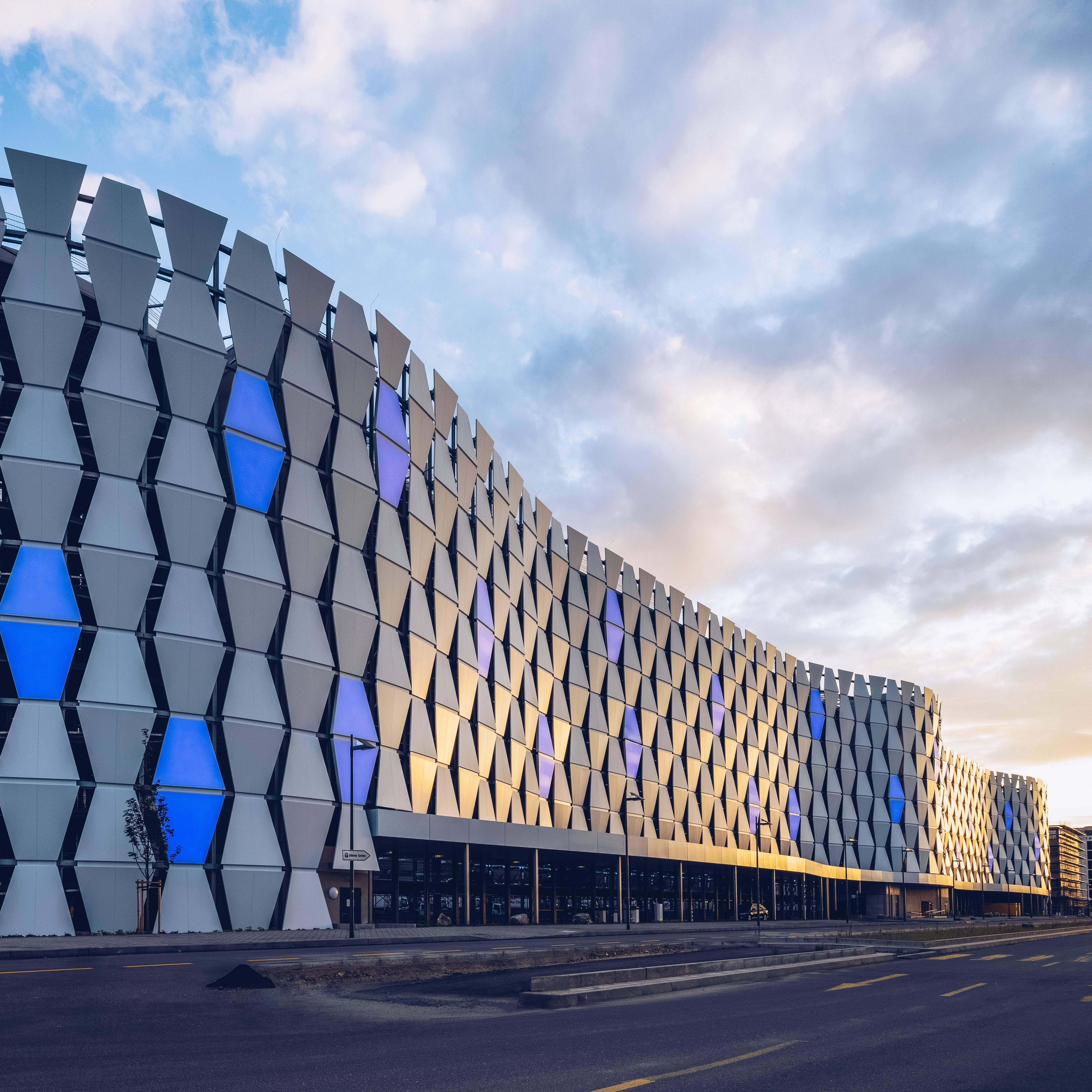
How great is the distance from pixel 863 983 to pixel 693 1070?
13.0 metres

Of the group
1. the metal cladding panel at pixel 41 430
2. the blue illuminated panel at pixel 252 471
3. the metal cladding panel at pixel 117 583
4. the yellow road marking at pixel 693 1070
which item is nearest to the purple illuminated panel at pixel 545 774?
the blue illuminated panel at pixel 252 471

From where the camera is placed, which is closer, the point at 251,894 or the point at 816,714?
the point at 251,894

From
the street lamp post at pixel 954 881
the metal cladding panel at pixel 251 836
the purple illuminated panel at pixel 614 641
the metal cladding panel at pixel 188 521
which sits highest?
the purple illuminated panel at pixel 614 641

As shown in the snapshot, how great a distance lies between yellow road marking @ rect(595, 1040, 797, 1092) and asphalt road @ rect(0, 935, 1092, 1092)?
4cm

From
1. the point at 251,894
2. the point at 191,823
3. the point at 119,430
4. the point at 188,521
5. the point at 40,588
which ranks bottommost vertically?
the point at 251,894

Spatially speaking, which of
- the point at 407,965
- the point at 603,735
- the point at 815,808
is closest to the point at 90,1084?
the point at 407,965

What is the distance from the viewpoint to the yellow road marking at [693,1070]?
8.59 meters

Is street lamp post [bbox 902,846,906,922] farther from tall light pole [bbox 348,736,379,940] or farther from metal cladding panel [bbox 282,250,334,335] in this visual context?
metal cladding panel [bbox 282,250,334,335]

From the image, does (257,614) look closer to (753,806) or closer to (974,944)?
(974,944)

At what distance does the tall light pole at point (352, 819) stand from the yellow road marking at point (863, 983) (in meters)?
15.1

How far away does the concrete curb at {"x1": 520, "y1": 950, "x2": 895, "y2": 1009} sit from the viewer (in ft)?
49.8

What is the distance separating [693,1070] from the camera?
9516mm

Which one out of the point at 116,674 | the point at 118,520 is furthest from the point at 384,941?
the point at 118,520

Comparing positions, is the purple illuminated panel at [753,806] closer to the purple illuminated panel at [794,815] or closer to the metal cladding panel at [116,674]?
the purple illuminated panel at [794,815]
